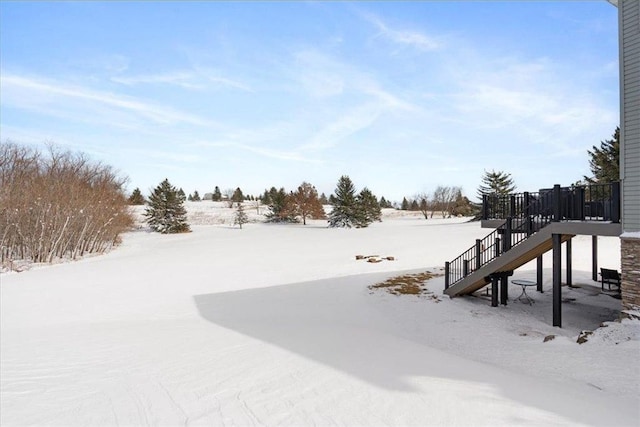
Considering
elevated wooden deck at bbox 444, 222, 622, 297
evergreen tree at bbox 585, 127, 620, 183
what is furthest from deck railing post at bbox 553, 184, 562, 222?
evergreen tree at bbox 585, 127, 620, 183

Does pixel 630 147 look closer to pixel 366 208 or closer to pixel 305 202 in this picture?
pixel 366 208

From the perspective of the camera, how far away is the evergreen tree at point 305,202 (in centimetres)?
4922

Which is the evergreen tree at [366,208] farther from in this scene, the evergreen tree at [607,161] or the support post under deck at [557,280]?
the support post under deck at [557,280]

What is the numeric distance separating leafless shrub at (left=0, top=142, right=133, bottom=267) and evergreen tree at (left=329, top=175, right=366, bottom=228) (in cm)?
2393

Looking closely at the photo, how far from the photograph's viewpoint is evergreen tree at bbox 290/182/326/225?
161 ft

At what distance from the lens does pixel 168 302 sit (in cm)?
1141

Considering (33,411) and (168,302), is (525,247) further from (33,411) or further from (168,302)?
(168,302)

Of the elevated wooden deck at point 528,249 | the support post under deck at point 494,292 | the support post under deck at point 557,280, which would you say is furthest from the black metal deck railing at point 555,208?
the support post under deck at point 494,292

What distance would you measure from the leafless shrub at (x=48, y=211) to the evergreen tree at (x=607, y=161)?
3882 cm

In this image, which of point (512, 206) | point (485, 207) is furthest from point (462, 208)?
point (512, 206)

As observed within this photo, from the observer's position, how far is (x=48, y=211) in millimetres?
22141

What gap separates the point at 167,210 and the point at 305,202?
1806 centimetres

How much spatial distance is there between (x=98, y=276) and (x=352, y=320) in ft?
45.5

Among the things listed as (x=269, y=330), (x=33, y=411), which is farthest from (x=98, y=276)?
(x=33, y=411)
